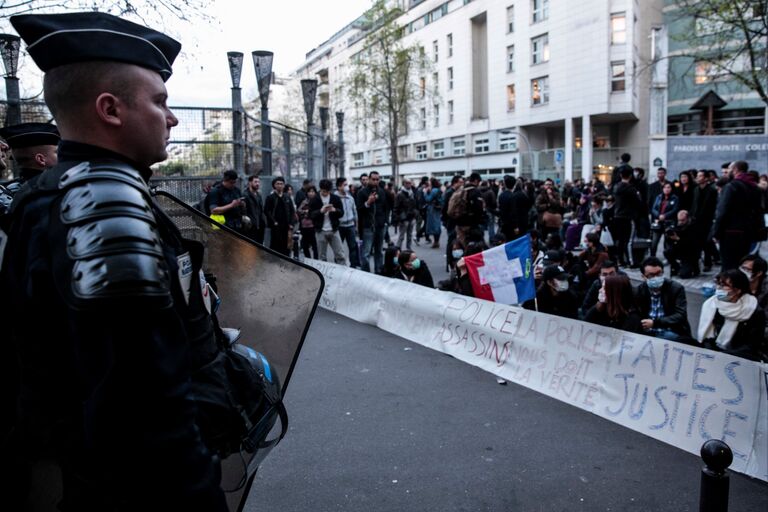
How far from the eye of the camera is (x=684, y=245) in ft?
36.0

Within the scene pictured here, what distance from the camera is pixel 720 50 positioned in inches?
538

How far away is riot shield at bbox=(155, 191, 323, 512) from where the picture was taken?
7.06 ft

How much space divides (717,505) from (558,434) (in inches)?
86.3

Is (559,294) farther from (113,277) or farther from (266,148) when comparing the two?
(266,148)

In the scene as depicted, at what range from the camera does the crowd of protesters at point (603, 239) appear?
580 cm

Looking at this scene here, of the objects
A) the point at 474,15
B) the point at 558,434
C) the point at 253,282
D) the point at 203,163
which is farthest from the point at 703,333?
the point at 474,15

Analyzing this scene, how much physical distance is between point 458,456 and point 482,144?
47370 millimetres

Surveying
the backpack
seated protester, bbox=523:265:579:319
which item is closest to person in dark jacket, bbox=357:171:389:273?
the backpack

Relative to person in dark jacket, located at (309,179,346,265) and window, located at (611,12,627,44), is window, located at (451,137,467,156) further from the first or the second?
person in dark jacket, located at (309,179,346,265)

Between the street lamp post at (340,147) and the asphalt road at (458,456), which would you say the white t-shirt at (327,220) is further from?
the street lamp post at (340,147)

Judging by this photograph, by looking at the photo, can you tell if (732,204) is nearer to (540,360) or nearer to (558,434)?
(540,360)

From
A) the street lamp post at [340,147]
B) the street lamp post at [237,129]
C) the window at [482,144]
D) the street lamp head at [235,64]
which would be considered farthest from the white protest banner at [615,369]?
the window at [482,144]

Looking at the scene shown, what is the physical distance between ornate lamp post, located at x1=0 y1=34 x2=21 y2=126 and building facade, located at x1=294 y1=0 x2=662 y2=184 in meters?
24.5

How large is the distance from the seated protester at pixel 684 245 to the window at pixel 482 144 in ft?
127
